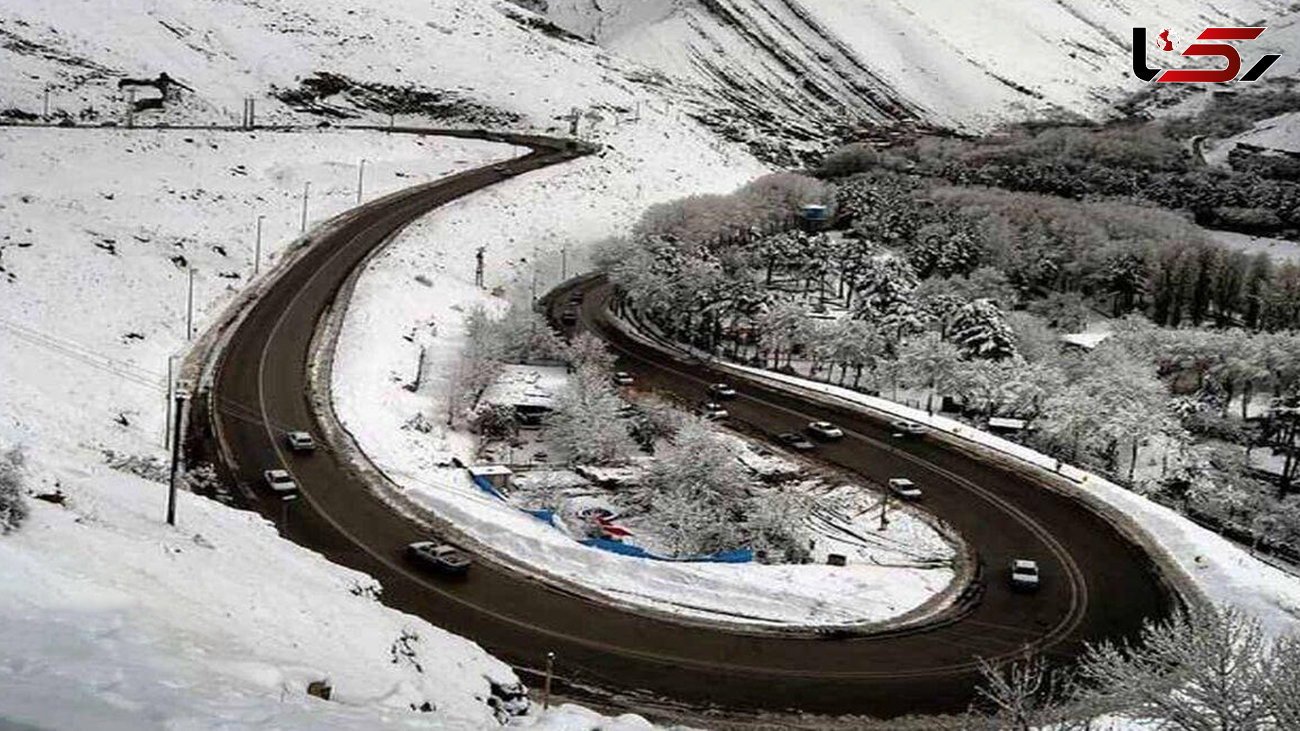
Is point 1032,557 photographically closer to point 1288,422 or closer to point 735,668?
point 735,668

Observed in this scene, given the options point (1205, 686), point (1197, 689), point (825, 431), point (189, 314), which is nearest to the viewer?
point (1205, 686)

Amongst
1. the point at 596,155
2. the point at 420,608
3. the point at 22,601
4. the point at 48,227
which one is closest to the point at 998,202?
the point at 596,155

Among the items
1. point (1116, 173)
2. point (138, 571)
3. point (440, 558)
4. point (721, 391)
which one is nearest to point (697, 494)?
point (440, 558)

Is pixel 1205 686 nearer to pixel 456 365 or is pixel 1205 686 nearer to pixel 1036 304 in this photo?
pixel 456 365

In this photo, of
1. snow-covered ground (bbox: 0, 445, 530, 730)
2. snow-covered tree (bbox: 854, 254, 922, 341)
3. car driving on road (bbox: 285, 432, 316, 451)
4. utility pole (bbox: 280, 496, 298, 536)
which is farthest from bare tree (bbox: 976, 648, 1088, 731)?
snow-covered tree (bbox: 854, 254, 922, 341)

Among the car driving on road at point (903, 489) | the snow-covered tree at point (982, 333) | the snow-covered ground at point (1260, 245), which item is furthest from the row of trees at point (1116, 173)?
the car driving on road at point (903, 489)
